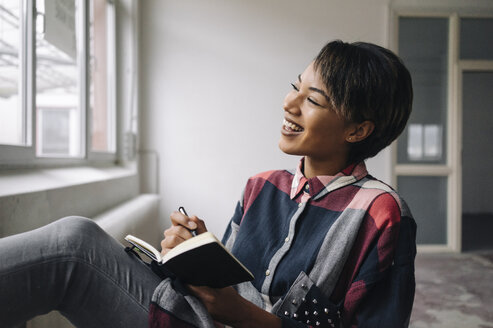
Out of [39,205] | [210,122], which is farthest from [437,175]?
[39,205]

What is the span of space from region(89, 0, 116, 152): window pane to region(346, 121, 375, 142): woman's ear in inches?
85.4

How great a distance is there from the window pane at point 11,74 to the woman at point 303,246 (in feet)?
2.81

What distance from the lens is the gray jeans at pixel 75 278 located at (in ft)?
2.26

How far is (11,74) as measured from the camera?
1.49 meters

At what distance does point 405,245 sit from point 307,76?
48 centimetres

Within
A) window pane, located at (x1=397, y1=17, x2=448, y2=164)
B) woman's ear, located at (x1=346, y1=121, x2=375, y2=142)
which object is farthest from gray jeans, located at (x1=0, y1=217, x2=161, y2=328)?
window pane, located at (x1=397, y1=17, x2=448, y2=164)

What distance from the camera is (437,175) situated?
3750 millimetres

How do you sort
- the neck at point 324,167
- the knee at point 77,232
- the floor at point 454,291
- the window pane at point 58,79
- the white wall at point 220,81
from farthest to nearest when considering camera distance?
the white wall at point 220,81 → the floor at point 454,291 → the window pane at point 58,79 → the neck at point 324,167 → the knee at point 77,232

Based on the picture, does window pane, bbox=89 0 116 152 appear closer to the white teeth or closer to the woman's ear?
the white teeth

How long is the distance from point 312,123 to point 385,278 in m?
0.40

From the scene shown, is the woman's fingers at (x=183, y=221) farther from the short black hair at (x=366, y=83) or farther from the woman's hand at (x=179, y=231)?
the short black hair at (x=366, y=83)

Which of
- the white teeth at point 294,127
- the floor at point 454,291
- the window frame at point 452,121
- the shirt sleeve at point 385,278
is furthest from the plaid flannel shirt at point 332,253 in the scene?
the window frame at point 452,121

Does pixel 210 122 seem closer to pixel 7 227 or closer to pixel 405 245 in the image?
pixel 7 227

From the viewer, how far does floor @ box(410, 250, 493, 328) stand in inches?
86.2
